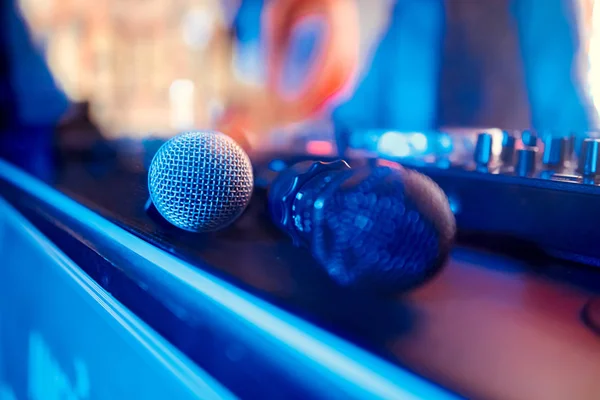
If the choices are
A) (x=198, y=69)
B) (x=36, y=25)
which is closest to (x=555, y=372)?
(x=36, y=25)

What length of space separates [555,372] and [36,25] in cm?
207

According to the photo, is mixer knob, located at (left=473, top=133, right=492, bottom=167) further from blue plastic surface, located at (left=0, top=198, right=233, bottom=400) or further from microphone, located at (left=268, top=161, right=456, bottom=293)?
blue plastic surface, located at (left=0, top=198, right=233, bottom=400)

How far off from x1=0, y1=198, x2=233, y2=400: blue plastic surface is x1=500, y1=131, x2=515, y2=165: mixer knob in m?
0.37

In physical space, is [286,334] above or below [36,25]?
below

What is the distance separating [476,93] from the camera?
1268 mm

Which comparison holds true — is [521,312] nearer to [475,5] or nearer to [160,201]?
[160,201]

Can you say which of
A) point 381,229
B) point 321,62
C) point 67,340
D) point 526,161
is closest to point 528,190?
point 526,161

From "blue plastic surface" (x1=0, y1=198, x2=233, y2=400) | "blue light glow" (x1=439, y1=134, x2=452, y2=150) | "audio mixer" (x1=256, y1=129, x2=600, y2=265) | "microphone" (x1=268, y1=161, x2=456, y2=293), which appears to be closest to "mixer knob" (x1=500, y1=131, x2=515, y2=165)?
"audio mixer" (x1=256, y1=129, x2=600, y2=265)

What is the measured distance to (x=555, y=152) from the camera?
484 millimetres

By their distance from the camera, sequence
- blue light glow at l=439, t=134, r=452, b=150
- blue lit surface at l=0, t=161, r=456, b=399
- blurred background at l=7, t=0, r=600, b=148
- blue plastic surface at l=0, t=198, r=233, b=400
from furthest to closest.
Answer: blurred background at l=7, t=0, r=600, b=148
blue light glow at l=439, t=134, r=452, b=150
blue plastic surface at l=0, t=198, r=233, b=400
blue lit surface at l=0, t=161, r=456, b=399

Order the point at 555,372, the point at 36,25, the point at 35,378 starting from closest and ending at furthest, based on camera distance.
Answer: the point at 555,372 < the point at 35,378 < the point at 36,25

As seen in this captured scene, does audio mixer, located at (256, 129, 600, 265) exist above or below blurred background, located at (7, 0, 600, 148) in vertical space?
below

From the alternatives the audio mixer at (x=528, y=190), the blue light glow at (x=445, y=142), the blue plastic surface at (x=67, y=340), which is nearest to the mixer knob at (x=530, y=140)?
the audio mixer at (x=528, y=190)

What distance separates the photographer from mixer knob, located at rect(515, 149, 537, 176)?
457mm
